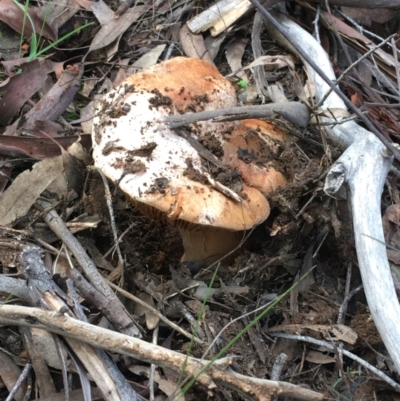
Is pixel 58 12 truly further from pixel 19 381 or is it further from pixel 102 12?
pixel 19 381

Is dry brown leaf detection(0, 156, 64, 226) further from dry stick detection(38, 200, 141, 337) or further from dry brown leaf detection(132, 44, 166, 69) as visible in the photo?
dry brown leaf detection(132, 44, 166, 69)

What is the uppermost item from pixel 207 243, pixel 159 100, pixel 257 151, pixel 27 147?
pixel 159 100

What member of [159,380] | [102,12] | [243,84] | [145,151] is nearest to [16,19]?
[102,12]

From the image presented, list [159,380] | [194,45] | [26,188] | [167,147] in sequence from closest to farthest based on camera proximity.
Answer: [159,380]
[167,147]
[26,188]
[194,45]

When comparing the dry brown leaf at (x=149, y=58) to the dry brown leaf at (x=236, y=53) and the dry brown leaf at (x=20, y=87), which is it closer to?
the dry brown leaf at (x=236, y=53)

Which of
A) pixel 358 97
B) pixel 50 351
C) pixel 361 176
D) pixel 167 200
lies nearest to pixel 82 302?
pixel 50 351

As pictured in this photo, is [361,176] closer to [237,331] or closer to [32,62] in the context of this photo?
[237,331]
